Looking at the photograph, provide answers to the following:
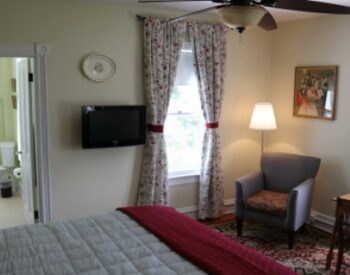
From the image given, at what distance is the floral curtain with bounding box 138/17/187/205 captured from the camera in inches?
163

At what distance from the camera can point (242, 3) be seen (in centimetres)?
198

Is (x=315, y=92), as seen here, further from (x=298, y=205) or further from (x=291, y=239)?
(x=291, y=239)

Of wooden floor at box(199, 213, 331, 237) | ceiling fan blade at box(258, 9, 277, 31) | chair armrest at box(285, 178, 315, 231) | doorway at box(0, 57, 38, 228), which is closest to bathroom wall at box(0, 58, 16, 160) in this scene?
doorway at box(0, 57, 38, 228)

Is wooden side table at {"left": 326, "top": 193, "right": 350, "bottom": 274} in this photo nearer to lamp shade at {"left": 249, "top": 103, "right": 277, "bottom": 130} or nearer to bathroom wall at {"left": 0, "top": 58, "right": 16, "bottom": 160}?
lamp shade at {"left": 249, "top": 103, "right": 277, "bottom": 130}

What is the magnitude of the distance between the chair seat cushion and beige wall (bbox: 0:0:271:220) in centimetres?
97

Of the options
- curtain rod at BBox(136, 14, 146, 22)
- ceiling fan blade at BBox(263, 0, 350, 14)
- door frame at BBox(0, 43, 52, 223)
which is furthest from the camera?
curtain rod at BBox(136, 14, 146, 22)

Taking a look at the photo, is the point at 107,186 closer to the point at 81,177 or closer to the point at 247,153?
the point at 81,177

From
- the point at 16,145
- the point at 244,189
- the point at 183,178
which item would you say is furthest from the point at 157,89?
the point at 16,145

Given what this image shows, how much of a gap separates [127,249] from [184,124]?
2572mm

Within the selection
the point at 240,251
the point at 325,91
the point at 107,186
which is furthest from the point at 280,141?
the point at 240,251

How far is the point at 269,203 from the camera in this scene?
4.01 meters

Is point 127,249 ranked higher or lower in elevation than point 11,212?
Answer: higher

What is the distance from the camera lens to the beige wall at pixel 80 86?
3684 mm

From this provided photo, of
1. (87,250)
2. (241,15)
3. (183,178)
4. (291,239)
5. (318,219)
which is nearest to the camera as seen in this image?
(241,15)
